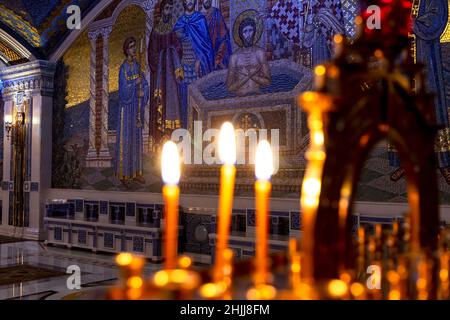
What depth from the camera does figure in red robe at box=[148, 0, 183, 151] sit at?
8883 mm

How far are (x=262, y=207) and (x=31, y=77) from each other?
11127 millimetres

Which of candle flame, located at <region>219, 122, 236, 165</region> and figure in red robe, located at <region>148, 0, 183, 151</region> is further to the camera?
figure in red robe, located at <region>148, 0, 183, 151</region>

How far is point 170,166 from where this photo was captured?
3.53 feet

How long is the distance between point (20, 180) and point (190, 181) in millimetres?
4773

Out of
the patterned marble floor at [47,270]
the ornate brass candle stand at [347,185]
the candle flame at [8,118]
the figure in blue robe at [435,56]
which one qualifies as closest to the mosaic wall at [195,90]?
the figure in blue robe at [435,56]

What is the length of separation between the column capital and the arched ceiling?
22 centimetres

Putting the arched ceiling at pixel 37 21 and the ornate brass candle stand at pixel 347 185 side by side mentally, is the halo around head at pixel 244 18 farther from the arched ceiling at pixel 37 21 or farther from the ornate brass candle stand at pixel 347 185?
the ornate brass candle stand at pixel 347 185

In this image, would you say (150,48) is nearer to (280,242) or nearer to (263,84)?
(263,84)

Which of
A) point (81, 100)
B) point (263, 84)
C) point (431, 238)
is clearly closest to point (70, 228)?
point (81, 100)

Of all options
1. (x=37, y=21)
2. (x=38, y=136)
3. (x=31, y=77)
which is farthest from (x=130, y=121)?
(x=31, y=77)

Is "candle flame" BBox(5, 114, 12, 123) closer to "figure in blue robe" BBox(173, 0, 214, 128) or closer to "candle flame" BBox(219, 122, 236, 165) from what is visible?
"figure in blue robe" BBox(173, 0, 214, 128)

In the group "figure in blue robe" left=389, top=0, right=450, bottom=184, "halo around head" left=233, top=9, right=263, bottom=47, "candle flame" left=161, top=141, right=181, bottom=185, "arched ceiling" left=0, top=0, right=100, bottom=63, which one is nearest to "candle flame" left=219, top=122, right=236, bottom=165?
"candle flame" left=161, top=141, right=181, bottom=185

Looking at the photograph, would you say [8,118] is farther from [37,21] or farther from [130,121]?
[130,121]

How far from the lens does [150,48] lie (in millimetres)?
9297
